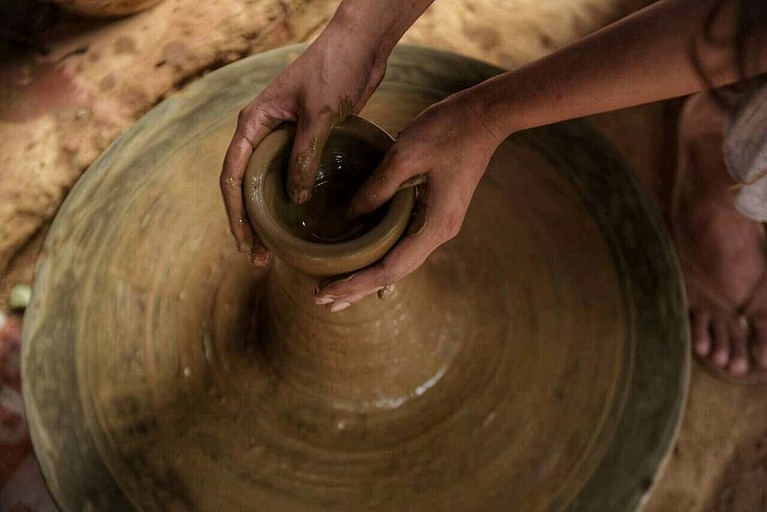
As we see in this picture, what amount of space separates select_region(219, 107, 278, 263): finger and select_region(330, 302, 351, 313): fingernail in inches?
4.8

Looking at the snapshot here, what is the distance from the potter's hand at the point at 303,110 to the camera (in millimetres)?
928

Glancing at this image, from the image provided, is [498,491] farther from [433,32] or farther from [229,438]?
[433,32]

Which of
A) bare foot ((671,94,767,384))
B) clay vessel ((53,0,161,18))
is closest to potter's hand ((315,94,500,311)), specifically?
bare foot ((671,94,767,384))

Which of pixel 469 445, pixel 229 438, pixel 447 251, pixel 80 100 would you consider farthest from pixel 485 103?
pixel 80 100

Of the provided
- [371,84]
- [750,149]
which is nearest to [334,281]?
[371,84]

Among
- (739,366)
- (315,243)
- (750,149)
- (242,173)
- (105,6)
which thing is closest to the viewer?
(315,243)

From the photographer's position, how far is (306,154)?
913 mm

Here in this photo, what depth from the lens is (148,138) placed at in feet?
4.16

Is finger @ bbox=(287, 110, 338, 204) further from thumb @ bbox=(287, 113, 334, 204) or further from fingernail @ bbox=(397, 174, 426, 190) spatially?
fingernail @ bbox=(397, 174, 426, 190)

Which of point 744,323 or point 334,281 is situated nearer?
point 334,281

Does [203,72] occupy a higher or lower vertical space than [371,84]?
lower

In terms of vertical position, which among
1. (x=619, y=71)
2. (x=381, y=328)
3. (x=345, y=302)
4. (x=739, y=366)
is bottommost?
(x=739, y=366)

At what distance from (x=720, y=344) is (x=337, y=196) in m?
1.08

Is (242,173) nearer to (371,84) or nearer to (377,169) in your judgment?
(377,169)
